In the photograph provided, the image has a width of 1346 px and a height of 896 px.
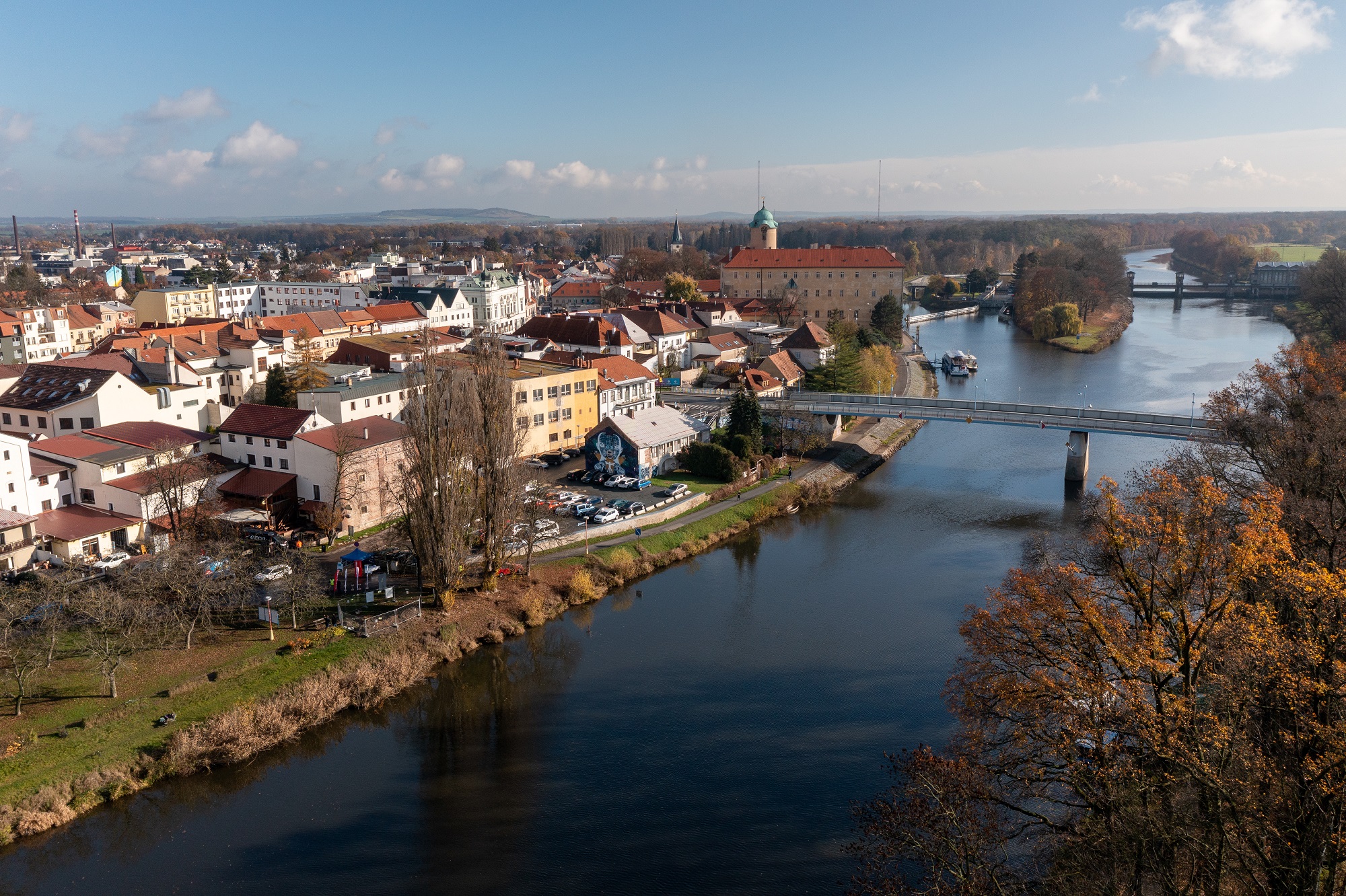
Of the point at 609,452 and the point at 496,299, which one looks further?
the point at 496,299

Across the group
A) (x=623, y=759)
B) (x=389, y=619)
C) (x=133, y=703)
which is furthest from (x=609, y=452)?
(x=133, y=703)

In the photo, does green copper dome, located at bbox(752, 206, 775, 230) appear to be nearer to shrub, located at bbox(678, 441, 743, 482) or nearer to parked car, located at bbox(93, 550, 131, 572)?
shrub, located at bbox(678, 441, 743, 482)

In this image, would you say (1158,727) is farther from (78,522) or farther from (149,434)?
(149,434)

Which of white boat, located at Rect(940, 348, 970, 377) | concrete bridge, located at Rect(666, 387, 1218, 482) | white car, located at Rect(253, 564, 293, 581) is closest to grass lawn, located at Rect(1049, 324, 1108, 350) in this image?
white boat, located at Rect(940, 348, 970, 377)

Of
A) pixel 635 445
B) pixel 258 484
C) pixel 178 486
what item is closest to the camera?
pixel 178 486

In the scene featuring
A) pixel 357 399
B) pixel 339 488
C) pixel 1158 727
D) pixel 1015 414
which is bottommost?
pixel 339 488

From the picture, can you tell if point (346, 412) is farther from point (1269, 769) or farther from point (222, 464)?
point (1269, 769)

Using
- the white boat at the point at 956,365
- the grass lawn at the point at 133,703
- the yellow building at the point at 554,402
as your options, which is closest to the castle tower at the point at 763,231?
the white boat at the point at 956,365
